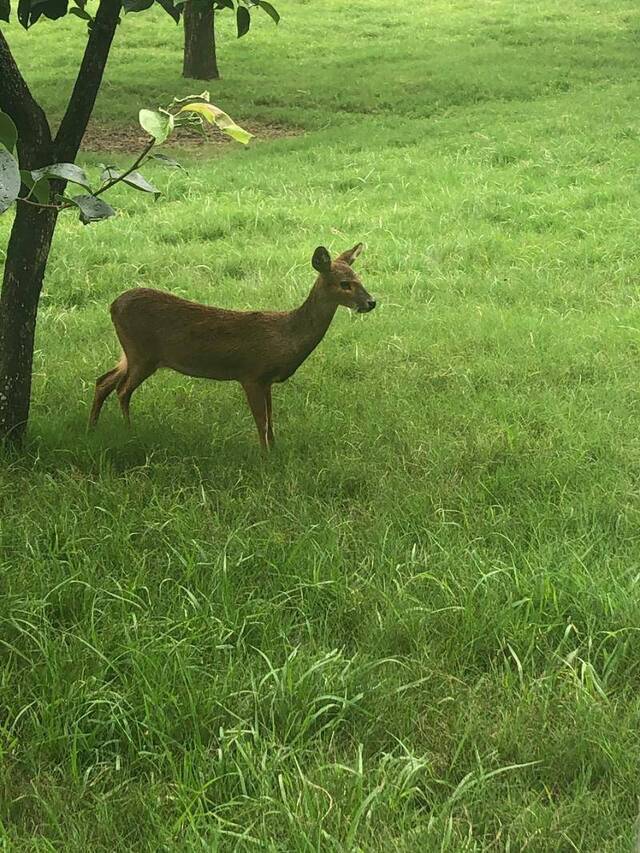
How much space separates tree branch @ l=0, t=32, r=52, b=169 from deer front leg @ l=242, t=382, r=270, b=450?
1.20 m

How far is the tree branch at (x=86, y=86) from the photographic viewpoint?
3.69 metres

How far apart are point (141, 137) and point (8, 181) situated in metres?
10.2

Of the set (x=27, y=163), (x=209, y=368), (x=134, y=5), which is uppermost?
(x=134, y=5)

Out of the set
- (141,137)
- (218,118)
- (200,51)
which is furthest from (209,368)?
(200,51)

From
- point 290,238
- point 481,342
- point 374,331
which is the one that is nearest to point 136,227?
point 290,238

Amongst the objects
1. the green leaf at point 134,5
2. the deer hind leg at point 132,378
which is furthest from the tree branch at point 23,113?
the deer hind leg at point 132,378

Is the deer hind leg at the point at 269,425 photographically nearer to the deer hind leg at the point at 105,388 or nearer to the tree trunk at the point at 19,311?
the deer hind leg at the point at 105,388

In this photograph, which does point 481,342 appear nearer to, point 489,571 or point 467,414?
point 467,414

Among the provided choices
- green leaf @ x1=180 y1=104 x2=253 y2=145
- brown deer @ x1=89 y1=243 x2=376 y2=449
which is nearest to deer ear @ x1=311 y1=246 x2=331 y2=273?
brown deer @ x1=89 y1=243 x2=376 y2=449

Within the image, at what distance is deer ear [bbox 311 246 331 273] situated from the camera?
3.68m

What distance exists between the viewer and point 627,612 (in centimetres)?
274

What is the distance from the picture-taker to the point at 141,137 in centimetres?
1109

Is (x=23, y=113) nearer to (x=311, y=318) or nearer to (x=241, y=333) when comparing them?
(x=241, y=333)

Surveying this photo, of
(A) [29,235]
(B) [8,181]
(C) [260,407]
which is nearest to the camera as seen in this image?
(B) [8,181]
